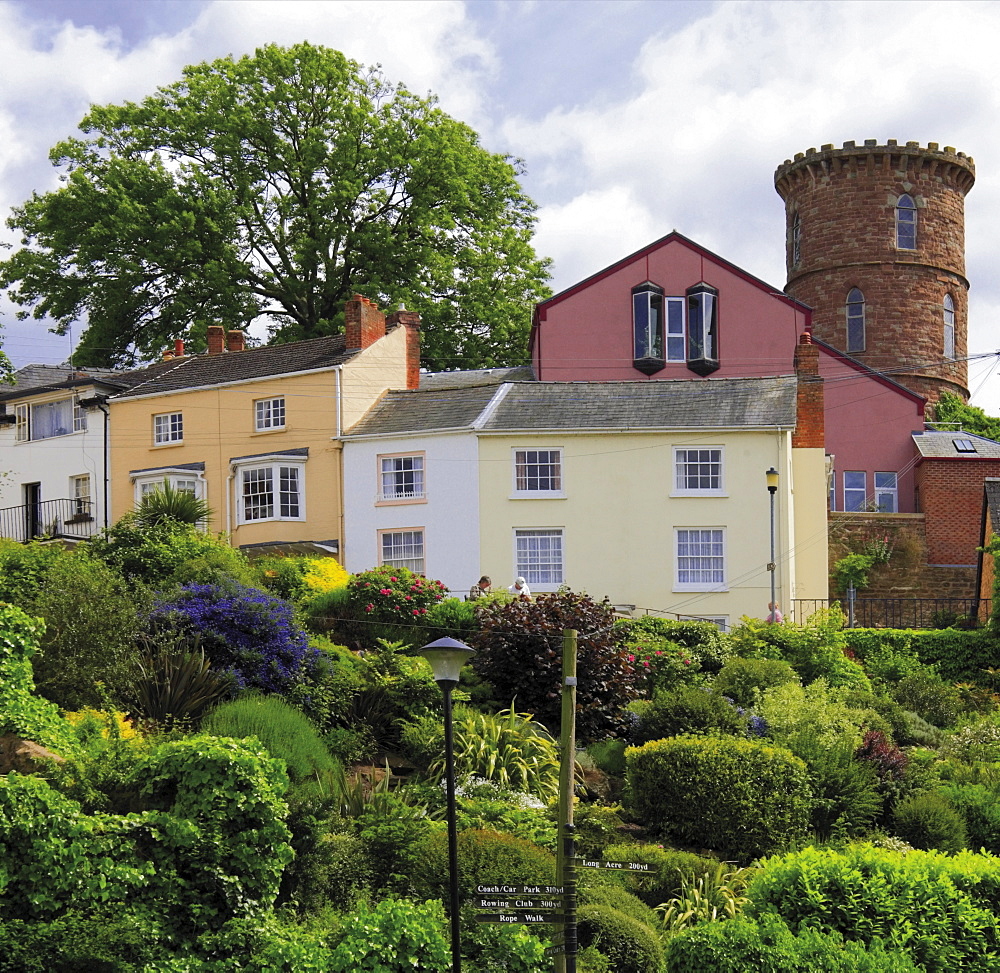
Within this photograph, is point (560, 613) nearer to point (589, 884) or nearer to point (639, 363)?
point (589, 884)

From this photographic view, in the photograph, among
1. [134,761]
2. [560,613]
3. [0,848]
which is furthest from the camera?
[560,613]

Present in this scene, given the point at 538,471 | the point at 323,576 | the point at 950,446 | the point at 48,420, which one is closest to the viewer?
the point at 323,576

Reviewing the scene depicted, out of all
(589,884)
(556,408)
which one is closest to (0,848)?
(589,884)

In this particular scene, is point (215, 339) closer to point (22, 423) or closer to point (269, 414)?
point (269, 414)

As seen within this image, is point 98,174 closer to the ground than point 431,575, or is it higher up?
higher up

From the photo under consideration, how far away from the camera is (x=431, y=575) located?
3719cm

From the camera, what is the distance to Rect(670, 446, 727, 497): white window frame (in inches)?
1443

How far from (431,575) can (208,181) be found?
736 inches

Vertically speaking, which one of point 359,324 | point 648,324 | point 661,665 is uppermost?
point 648,324

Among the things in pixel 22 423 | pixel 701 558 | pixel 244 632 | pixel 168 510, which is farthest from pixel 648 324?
pixel 244 632

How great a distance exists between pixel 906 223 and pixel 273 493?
28288mm

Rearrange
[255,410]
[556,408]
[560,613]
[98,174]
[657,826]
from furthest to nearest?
[98,174] → [255,410] → [556,408] → [560,613] → [657,826]

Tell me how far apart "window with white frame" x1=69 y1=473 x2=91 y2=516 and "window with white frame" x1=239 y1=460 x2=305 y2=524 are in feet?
21.0

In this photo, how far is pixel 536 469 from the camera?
37312 millimetres
